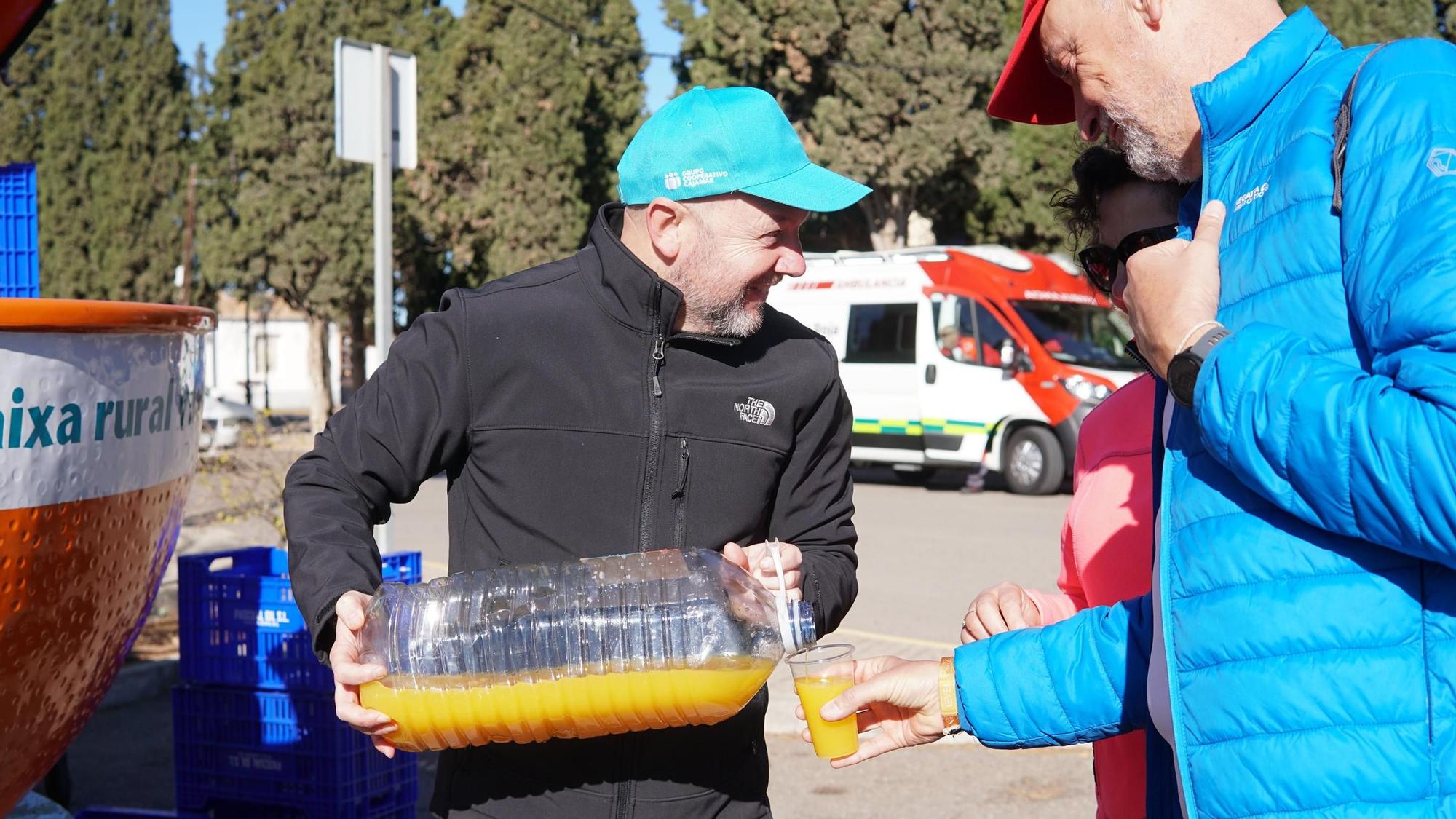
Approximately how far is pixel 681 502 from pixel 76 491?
1.41m

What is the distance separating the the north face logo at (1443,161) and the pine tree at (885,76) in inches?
973

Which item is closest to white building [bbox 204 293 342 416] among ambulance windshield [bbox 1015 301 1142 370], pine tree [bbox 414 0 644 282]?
pine tree [bbox 414 0 644 282]

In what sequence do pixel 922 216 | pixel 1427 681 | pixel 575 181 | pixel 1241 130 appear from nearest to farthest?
pixel 1427 681 < pixel 1241 130 < pixel 922 216 < pixel 575 181

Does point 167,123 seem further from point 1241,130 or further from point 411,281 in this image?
point 1241,130

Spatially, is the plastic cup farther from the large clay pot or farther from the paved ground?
the paved ground

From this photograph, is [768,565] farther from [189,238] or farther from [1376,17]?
[189,238]

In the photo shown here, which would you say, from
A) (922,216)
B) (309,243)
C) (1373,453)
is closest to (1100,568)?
(1373,453)

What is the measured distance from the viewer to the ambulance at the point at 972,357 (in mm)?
15852

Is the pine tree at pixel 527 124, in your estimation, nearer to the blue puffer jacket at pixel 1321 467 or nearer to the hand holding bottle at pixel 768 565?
the hand holding bottle at pixel 768 565

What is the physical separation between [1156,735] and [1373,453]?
2.73 feet

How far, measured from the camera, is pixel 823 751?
230 centimetres

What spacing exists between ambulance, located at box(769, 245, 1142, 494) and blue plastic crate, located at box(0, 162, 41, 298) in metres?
12.9

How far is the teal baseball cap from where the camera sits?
8.36 ft

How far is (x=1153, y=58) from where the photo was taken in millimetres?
1950
